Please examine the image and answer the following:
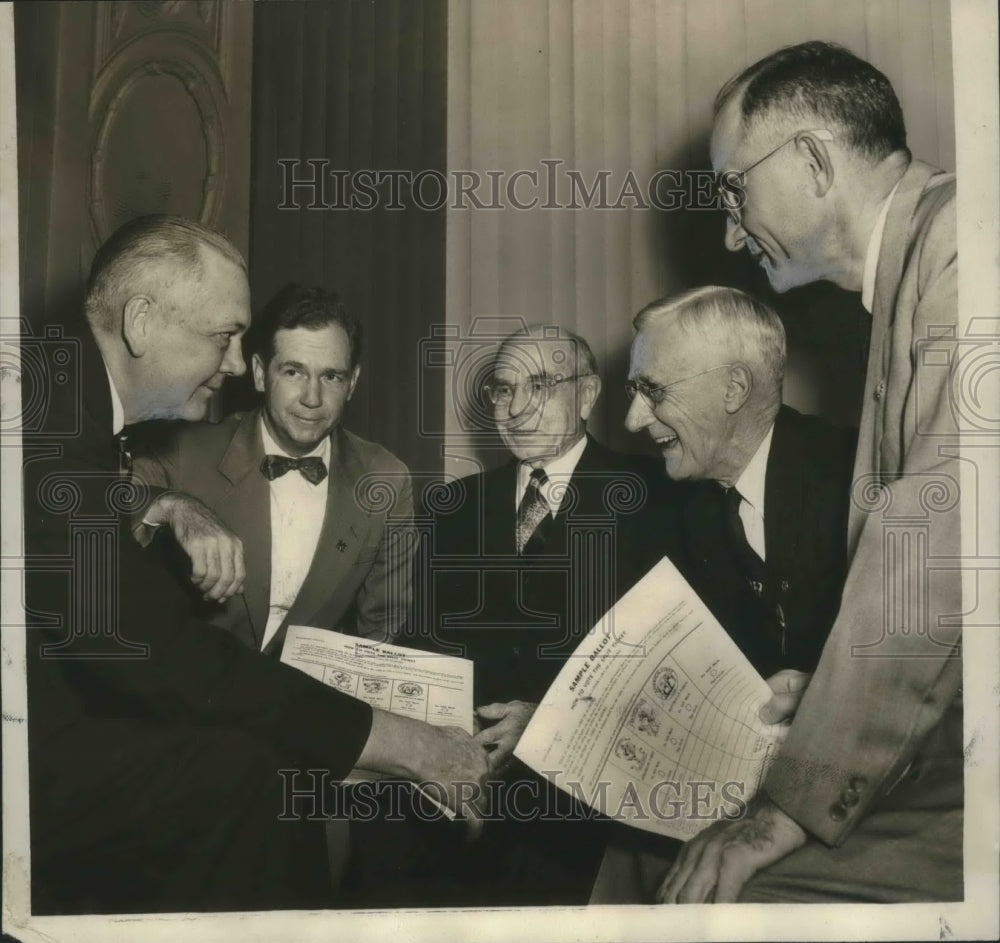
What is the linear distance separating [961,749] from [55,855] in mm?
2838

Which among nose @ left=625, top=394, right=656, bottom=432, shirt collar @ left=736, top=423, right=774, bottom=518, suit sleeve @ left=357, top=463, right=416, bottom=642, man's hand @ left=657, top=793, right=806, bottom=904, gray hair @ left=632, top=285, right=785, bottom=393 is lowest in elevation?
man's hand @ left=657, top=793, right=806, bottom=904

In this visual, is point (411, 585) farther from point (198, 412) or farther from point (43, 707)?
point (43, 707)

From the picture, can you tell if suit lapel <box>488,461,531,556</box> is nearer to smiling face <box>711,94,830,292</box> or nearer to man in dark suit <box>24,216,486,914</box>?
man in dark suit <box>24,216,486,914</box>

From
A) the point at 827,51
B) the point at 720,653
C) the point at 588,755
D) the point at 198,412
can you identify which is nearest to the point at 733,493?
the point at 720,653

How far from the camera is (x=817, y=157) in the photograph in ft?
11.5

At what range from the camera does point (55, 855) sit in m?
3.54

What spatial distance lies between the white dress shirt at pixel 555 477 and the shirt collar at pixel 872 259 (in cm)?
98

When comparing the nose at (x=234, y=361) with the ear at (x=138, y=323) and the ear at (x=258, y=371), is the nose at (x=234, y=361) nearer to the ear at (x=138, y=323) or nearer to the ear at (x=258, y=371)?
the ear at (x=258, y=371)

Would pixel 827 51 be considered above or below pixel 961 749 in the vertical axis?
above

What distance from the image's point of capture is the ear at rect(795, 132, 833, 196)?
3.52 metres

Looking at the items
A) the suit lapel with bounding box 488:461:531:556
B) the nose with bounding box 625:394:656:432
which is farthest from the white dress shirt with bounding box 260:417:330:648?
the nose with bounding box 625:394:656:432

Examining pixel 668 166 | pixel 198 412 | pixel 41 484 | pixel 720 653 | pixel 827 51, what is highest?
pixel 827 51

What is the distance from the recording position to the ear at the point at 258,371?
3564mm

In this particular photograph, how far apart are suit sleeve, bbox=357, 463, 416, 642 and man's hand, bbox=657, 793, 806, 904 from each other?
3.78ft
